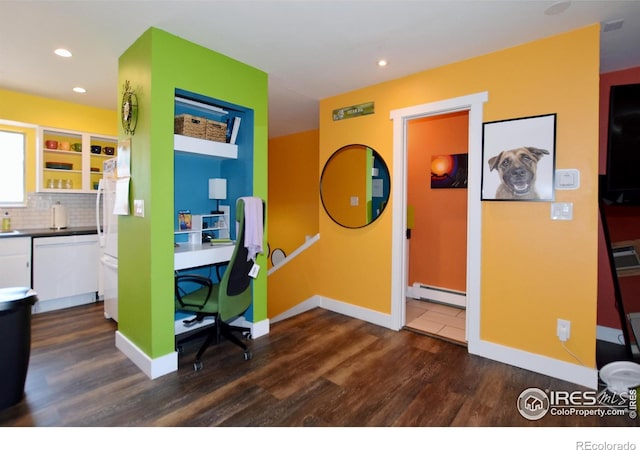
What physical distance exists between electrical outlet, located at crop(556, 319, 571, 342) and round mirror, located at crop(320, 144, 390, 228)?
181cm

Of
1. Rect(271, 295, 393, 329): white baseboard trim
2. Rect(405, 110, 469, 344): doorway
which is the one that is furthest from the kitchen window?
Rect(405, 110, 469, 344): doorway

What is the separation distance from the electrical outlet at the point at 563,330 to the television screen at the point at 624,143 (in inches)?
37.9

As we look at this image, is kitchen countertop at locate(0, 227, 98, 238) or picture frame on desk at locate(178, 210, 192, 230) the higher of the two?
picture frame on desk at locate(178, 210, 192, 230)

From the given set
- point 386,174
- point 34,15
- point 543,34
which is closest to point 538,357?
point 386,174

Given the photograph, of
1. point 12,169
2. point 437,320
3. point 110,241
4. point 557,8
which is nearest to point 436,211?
point 437,320

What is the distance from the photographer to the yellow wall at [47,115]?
3781 mm

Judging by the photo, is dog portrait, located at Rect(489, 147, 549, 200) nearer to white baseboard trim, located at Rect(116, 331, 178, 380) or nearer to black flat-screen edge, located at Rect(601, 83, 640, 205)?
black flat-screen edge, located at Rect(601, 83, 640, 205)

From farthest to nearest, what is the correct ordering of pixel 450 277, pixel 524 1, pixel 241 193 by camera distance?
pixel 450 277, pixel 241 193, pixel 524 1

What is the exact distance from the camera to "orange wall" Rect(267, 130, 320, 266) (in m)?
5.54

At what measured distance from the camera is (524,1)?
6.61ft

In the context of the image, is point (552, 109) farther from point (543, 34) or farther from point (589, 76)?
point (543, 34)

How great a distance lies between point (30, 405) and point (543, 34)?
436 centimetres
